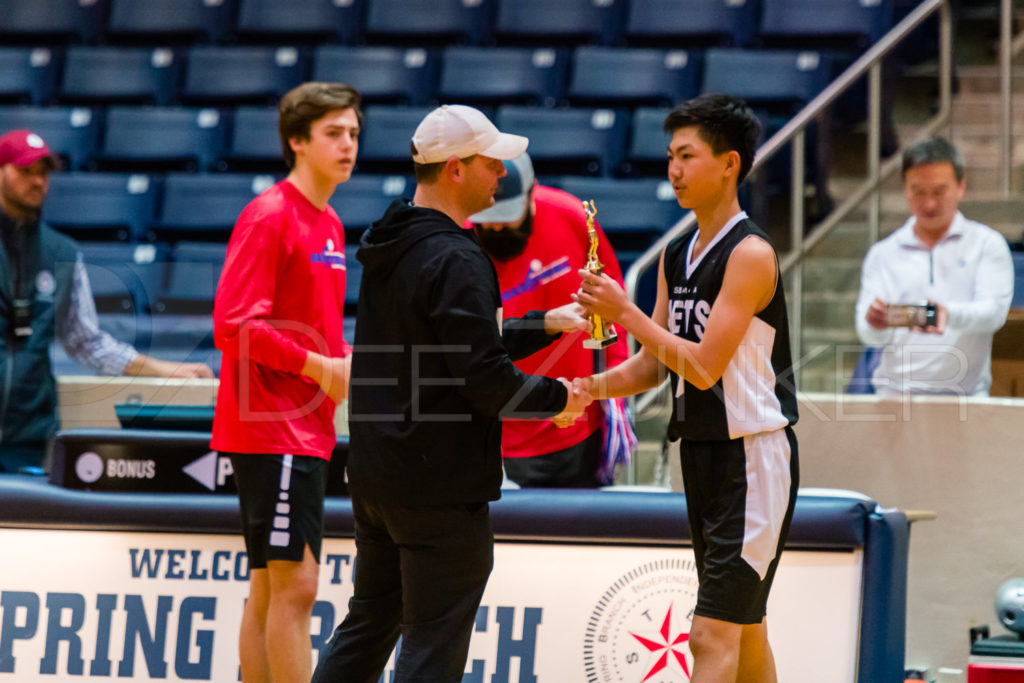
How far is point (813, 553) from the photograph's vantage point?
133 inches

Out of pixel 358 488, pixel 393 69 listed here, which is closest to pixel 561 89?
pixel 393 69

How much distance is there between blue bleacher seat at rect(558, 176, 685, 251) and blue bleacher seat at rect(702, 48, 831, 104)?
82 cm

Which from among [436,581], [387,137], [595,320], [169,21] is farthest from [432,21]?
[436,581]

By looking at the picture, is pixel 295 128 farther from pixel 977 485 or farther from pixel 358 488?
pixel 977 485

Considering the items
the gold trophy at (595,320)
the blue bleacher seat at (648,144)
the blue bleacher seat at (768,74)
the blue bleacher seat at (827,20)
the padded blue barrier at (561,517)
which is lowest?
the padded blue barrier at (561,517)

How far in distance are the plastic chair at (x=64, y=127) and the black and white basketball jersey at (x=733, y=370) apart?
5644mm

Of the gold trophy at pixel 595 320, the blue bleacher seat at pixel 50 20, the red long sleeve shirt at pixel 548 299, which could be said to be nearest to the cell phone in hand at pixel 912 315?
the red long sleeve shirt at pixel 548 299

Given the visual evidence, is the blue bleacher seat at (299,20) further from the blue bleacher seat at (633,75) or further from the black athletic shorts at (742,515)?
the black athletic shorts at (742,515)

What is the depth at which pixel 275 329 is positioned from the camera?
10.5ft

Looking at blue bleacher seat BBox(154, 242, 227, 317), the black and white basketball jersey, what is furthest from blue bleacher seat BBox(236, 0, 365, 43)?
the black and white basketball jersey

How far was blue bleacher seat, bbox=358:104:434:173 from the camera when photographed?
7.03 m

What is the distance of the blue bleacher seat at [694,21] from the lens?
726 cm

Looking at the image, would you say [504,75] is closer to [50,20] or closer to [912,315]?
[50,20]

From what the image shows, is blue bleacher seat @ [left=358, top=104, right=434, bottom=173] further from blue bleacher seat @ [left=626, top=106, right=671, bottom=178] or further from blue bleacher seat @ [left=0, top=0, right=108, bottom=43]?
blue bleacher seat @ [left=0, top=0, right=108, bottom=43]
